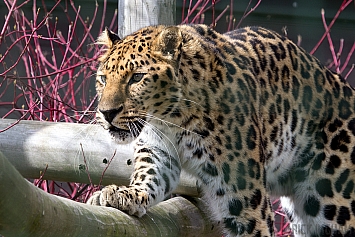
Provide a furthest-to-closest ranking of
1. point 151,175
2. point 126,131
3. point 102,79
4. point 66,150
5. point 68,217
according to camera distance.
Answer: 1. point 66,150
2. point 151,175
3. point 102,79
4. point 126,131
5. point 68,217

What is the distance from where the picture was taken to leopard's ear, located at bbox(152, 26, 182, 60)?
10.9 ft

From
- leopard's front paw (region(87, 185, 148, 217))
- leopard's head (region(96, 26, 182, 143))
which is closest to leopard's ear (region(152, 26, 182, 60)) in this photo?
leopard's head (region(96, 26, 182, 143))

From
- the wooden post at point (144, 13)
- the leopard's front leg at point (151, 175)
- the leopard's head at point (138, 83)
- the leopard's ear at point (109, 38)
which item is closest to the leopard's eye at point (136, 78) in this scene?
the leopard's head at point (138, 83)

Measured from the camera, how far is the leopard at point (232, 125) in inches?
129

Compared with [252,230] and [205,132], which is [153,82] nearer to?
[205,132]

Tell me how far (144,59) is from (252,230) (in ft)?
3.44

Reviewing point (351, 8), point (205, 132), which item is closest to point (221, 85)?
point (205, 132)

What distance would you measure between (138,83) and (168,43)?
278mm

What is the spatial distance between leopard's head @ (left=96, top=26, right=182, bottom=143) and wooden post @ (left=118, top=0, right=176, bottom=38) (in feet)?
1.68

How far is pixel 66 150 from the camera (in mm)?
3889

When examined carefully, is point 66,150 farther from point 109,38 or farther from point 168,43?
point 168,43

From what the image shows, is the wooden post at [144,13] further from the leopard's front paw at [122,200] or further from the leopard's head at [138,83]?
the leopard's front paw at [122,200]

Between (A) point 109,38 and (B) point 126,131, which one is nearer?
(B) point 126,131

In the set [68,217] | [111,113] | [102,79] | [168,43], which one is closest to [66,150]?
[102,79]
